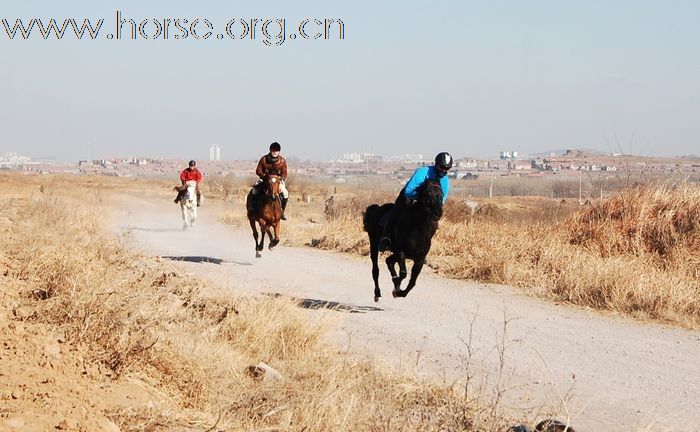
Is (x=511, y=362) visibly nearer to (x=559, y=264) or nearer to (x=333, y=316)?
(x=333, y=316)

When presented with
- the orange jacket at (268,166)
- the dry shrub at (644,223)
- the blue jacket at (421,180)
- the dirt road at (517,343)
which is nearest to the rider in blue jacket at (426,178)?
the blue jacket at (421,180)

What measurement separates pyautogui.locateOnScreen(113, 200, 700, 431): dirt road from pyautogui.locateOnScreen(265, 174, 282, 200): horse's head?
64.5 inches

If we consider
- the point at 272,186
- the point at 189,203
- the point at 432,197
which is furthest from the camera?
the point at 189,203

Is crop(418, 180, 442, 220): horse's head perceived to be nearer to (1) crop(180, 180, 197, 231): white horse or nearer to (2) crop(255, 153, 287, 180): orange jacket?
(2) crop(255, 153, 287, 180): orange jacket

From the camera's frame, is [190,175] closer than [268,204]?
No

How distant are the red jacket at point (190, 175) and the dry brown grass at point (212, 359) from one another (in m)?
20.6

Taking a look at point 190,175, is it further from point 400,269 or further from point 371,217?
point 400,269

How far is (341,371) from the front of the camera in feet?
27.7

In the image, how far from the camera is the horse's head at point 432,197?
12.1 meters

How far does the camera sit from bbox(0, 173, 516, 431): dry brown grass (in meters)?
6.40

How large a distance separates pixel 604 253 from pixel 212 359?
39.5 ft

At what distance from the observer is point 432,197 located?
1215 centimetres

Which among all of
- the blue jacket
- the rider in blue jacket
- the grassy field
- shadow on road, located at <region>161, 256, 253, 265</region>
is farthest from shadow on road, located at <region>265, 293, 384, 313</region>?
shadow on road, located at <region>161, 256, 253, 265</region>

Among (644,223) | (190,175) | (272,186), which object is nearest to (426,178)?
(644,223)
